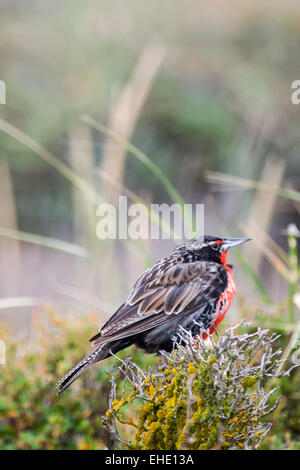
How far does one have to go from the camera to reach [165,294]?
10.9 feet

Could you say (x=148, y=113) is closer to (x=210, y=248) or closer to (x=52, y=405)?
(x=52, y=405)

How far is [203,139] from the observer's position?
440 inches

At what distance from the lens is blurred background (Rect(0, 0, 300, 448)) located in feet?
29.2

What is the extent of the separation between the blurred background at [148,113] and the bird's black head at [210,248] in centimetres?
337

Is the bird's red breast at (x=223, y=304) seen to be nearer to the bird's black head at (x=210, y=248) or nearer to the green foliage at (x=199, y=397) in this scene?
the bird's black head at (x=210, y=248)

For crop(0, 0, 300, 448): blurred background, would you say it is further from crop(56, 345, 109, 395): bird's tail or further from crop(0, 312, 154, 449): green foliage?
crop(56, 345, 109, 395): bird's tail

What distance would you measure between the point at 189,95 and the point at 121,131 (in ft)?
20.4

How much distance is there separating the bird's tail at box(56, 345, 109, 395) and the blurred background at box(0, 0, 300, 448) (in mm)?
3917

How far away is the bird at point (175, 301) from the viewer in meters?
3.14

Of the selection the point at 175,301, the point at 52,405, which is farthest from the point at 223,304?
the point at 52,405

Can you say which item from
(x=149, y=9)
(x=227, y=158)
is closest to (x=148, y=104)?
(x=227, y=158)

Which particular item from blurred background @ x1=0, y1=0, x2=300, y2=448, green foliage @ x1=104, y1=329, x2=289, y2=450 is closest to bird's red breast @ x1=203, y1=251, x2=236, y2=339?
green foliage @ x1=104, y1=329, x2=289, y2=450

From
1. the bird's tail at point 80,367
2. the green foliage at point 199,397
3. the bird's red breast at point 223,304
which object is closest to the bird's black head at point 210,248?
the bird's red breast at point 223,304
